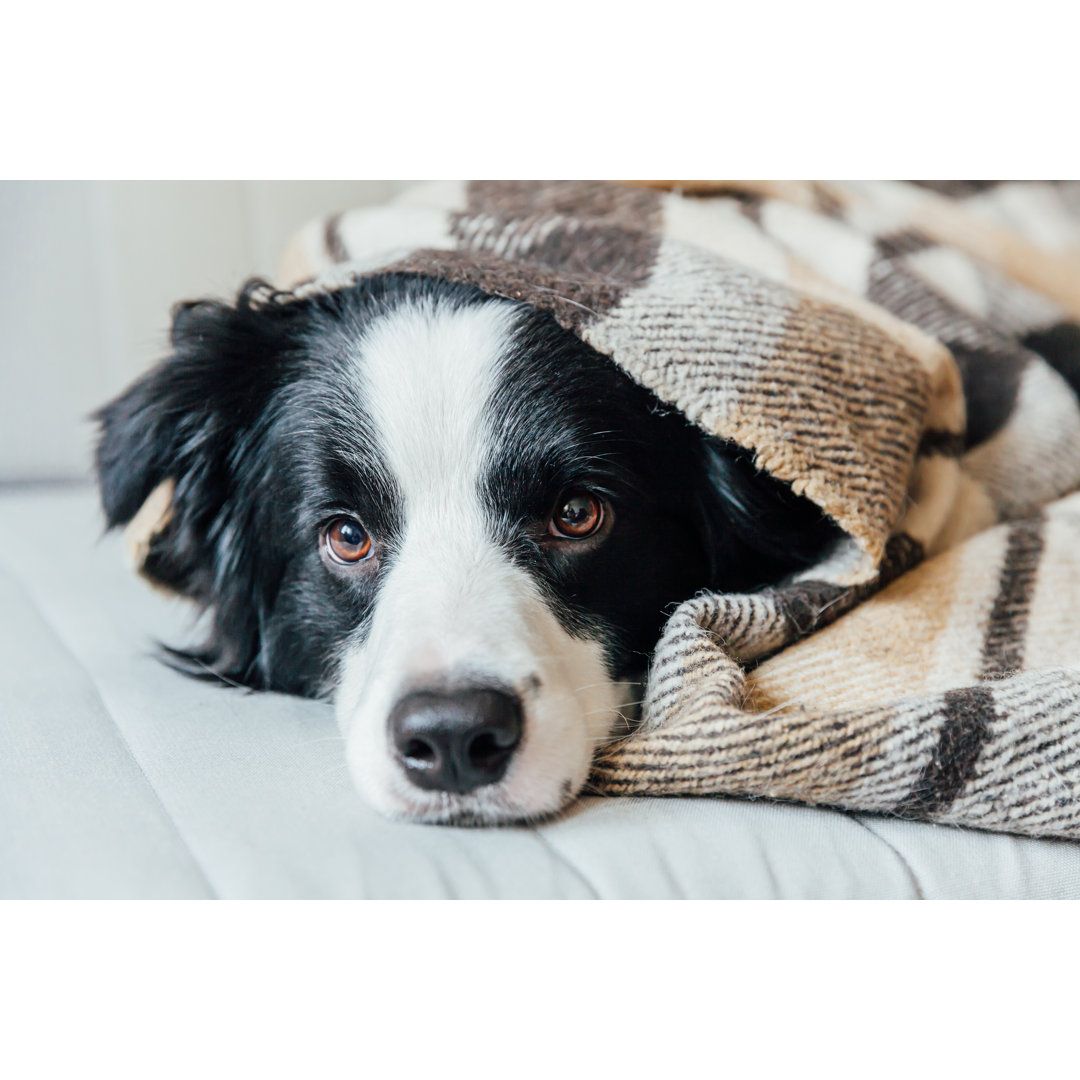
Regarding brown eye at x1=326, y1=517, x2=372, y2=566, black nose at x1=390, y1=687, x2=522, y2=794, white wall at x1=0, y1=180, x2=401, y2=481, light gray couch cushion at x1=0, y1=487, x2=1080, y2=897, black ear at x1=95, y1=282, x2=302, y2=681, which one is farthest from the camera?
white wall at x1=0, y1=180, x2=401, y2=481

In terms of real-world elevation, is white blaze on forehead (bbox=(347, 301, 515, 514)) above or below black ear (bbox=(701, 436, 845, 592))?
above

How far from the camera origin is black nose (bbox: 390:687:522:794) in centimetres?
121

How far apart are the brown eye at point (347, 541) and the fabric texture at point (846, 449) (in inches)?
15.4

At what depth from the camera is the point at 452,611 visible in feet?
4.38

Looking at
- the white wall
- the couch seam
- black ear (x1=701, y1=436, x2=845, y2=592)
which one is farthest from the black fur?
the white wall

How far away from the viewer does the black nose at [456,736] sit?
47.5 inches

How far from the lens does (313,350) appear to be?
1679mm

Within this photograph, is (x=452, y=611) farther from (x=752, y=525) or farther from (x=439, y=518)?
(x=752, y=525)

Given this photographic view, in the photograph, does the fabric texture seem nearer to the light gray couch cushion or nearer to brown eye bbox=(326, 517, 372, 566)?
the light gray couch cushion

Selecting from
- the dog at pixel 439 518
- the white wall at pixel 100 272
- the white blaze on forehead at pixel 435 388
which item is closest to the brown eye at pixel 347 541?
the dog at pixel 439 518

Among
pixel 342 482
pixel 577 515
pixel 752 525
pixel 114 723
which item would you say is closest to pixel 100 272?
pixel 342 482

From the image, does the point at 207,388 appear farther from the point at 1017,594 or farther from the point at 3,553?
the point at 1017,594

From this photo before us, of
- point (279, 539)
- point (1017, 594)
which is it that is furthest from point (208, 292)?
point (1017, 594)

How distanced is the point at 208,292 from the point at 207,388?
96 centimetres
